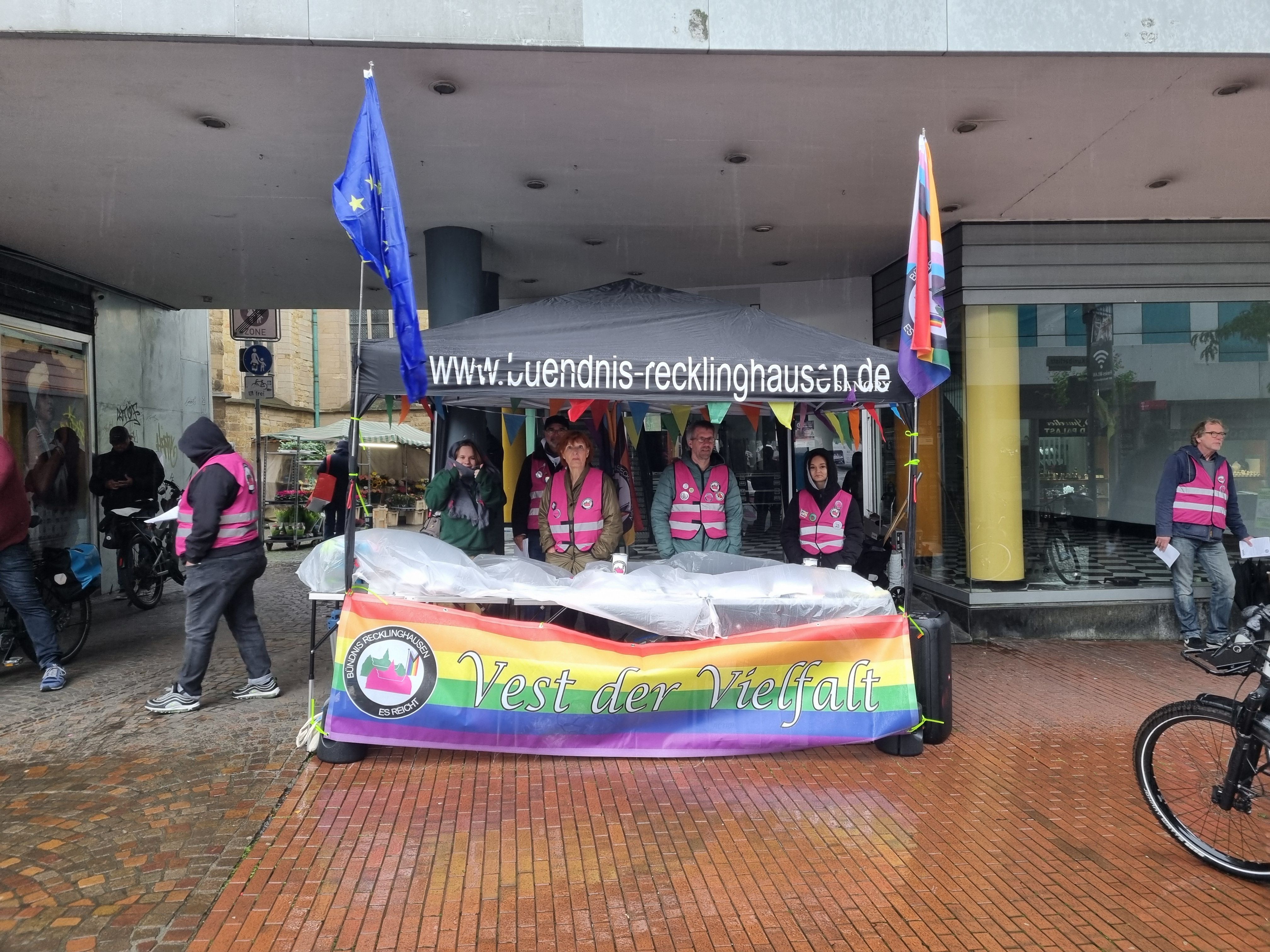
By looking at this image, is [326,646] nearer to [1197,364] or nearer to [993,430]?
[993,430]

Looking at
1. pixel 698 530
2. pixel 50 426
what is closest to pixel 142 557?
pixel 50 426

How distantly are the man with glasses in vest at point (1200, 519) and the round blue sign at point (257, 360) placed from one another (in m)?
10.6

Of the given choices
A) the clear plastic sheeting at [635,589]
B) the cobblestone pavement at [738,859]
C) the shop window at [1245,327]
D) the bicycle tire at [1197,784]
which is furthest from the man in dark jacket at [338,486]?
the shop window at [1245,327]

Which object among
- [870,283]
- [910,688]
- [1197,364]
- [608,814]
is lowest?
[608,814]

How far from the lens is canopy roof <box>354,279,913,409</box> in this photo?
4.76 metres

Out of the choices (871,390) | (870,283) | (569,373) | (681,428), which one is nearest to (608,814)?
(569,373)

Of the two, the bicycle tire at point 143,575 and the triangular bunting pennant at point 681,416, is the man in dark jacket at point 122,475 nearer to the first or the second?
the bicycle tire at point 143,575

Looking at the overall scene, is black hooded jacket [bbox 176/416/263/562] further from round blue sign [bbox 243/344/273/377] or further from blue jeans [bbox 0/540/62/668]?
round blue sign [bbox 243/344/273/377]

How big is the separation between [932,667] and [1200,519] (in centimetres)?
368

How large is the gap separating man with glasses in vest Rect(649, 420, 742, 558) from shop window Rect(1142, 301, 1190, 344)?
4718 mm

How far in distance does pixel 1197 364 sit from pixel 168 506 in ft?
37.9

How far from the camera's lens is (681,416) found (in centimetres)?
707

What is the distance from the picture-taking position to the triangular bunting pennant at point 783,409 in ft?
16.2

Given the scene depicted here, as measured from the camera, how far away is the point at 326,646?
7359 mm
